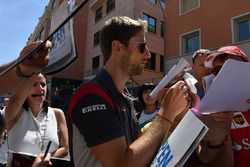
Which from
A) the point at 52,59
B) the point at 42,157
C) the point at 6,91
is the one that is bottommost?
the point at 42,157

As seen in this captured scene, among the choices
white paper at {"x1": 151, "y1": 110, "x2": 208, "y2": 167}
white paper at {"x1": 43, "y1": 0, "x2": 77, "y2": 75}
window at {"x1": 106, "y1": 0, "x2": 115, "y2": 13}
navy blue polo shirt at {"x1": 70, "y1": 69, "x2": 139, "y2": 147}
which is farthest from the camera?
window at {"x1": 106, "y1": 0, "x2": 115, "y2": 13}

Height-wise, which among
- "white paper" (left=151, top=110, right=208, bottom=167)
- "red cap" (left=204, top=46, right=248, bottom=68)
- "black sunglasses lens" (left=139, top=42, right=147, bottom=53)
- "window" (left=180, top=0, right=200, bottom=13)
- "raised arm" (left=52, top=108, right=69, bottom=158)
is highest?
"window" (left=180, top=0, right=200, bottom=13)

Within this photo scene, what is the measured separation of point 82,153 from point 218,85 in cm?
79

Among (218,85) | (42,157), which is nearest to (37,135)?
(42,157)

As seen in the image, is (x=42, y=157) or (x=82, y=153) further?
(x=42, y=157)

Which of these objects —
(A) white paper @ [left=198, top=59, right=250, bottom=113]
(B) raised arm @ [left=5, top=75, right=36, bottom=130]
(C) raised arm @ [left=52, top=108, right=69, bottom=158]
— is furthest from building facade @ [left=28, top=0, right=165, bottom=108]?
(A) white paper @ [left=198, top=59, right=250, bottom=113]

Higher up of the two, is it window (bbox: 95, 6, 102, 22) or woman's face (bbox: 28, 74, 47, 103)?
window (bbox: 95, 6, 102, 22)

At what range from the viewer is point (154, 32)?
67.8ft

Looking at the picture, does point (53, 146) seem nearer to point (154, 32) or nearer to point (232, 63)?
point (232, 63)

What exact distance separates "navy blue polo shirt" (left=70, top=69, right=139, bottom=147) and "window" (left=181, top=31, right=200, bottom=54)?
42.9 feet

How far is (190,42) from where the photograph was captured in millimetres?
14711

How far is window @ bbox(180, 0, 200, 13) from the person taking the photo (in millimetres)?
14627

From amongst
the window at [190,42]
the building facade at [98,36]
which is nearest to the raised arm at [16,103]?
the window at [190,42]

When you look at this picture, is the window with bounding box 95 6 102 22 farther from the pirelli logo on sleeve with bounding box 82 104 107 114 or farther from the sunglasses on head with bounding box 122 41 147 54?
the pirelli logo on sleeve with bounding box 82 104 107 114
